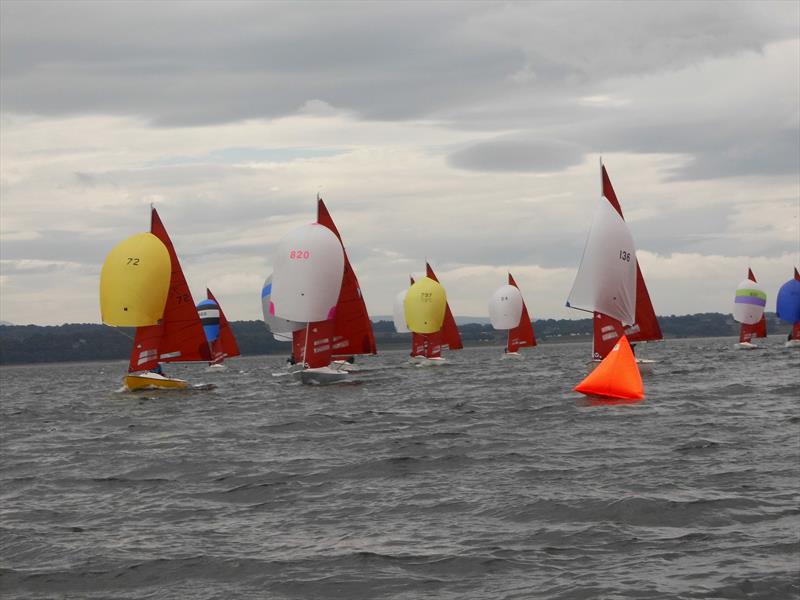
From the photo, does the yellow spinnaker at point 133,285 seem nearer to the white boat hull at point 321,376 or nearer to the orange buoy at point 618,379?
A: the white boat hull at point 321,376

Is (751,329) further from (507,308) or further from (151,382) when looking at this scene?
(151,382)

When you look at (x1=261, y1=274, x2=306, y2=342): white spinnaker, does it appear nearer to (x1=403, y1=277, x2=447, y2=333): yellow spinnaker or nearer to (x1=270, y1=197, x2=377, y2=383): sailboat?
(x1=403, y1=277, x2=447, y2=333): yellow spinnaker

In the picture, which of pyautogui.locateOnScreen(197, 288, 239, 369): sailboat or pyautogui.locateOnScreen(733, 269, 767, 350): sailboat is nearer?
pyautogui.locateOnScreen(197, 288, 239, 369): sailboat

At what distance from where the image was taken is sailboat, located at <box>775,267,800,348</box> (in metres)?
81.6

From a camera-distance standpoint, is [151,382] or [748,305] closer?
[151,382]

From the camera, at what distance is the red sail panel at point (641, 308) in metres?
44.1

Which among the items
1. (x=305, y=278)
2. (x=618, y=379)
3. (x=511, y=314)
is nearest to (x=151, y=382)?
(x=305, y=278)

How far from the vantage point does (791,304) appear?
268ft

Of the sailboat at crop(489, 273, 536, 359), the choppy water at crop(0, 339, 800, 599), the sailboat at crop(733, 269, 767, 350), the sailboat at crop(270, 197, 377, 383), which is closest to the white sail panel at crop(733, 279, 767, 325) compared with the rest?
A: the sailboat at crop(733, 269, 767, 350)

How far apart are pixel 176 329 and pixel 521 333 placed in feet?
161

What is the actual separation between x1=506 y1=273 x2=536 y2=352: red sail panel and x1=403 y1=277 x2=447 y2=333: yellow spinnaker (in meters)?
15.9

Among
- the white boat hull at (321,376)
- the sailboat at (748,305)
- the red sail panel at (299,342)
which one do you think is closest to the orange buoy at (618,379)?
the white boat hull at (321,376)

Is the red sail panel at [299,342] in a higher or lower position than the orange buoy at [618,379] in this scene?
higher

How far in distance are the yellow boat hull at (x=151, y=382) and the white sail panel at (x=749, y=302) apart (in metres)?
55.3
